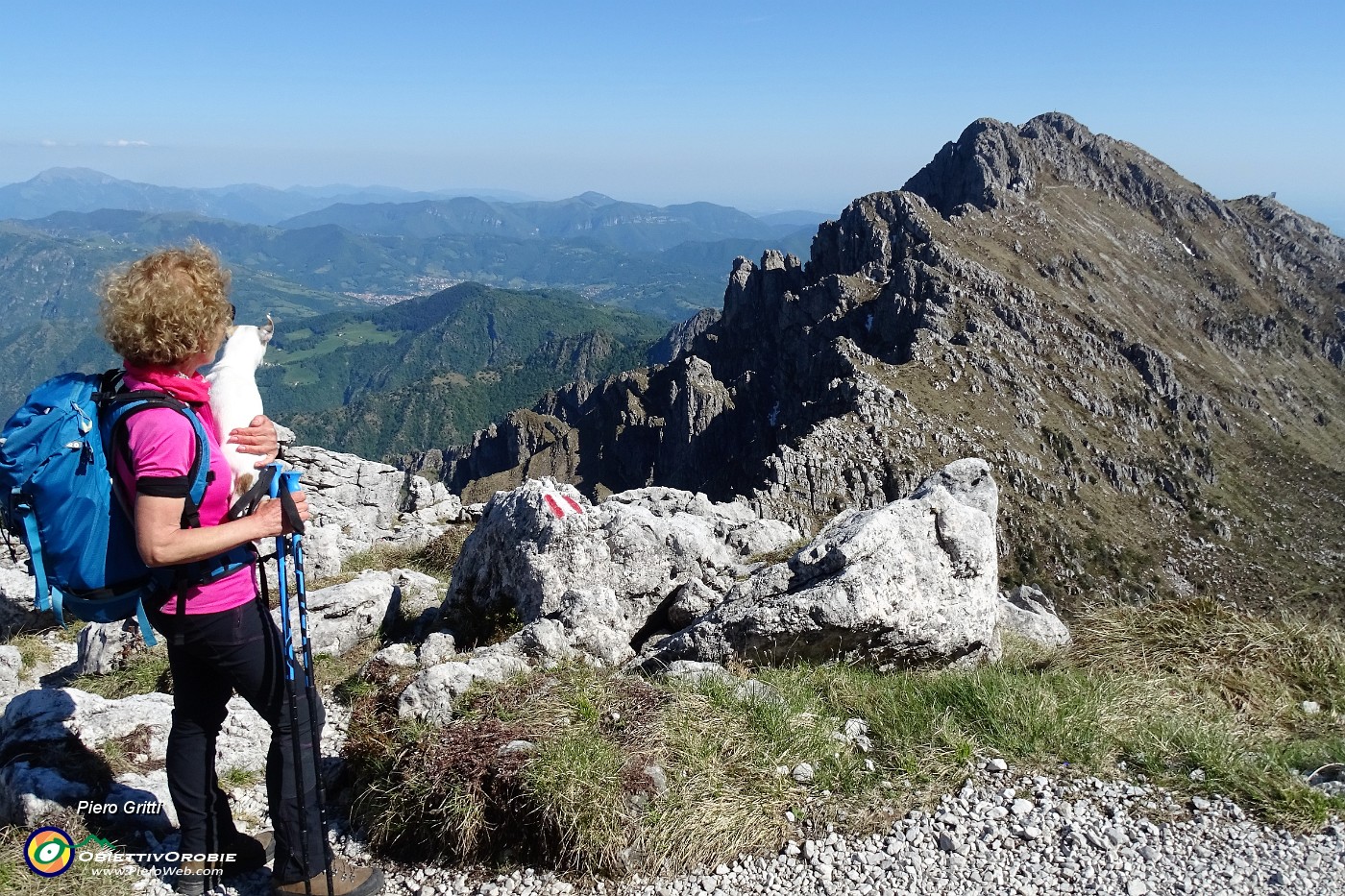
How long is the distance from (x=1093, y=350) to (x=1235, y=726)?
7169 inches

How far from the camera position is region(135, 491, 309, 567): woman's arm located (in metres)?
4.54

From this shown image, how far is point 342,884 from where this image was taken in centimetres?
561

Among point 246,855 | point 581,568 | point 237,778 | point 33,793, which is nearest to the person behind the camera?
point 246,855

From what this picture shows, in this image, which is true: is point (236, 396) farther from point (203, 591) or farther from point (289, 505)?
point (203, 591)

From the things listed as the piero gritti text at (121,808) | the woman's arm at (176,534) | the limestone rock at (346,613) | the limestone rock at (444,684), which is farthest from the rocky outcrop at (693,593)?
the woman's arm at (176,534)

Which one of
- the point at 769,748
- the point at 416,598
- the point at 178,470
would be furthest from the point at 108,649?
the point at 769,748

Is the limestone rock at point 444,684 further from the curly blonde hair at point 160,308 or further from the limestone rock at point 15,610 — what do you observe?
the limestone rock at point 15,610

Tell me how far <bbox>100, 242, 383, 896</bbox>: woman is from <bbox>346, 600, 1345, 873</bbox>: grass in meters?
0.93

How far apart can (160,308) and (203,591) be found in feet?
6.10

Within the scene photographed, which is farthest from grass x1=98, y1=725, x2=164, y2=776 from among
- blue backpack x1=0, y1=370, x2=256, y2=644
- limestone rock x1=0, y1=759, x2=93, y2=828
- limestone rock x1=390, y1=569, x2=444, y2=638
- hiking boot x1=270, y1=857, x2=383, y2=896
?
limestone rock x1=390, y1=569, x2=444, y2=638

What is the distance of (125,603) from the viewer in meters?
5.02

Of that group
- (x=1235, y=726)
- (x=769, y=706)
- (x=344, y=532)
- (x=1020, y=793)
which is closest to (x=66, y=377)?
(x=769, y=706)

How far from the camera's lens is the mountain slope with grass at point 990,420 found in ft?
397

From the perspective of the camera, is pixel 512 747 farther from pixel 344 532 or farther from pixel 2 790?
pixel 344 532
